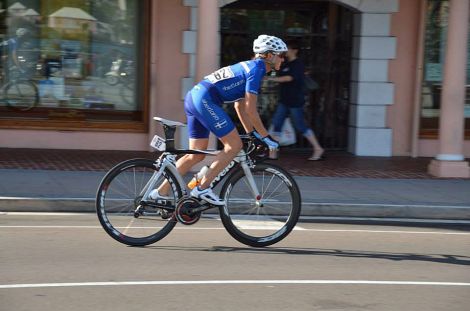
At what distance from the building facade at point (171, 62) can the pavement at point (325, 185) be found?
1.66 feet

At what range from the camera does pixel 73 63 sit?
14.9 m

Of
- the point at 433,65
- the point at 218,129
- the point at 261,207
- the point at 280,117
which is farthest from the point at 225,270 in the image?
the point at 433,65

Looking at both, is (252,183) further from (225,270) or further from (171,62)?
(171,62)

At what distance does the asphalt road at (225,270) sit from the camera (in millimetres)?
6246

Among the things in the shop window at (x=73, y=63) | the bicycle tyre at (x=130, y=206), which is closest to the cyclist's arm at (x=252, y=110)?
the bicycle tyre at (x=130, y=206)

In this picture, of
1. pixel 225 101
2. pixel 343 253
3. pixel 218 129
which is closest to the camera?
pixel 218 129

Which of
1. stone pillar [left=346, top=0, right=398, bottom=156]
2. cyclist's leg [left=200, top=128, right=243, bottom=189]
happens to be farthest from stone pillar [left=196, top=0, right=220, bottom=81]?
cyclist's leg [left=200, top=128, right=243, bottom=189]

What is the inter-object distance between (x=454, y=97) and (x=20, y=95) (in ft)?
23.6

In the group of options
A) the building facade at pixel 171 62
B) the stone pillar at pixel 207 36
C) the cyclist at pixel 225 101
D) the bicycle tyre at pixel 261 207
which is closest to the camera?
the cyclist at pixel 225 101

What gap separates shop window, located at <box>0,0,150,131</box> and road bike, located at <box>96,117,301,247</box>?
694 centimetres

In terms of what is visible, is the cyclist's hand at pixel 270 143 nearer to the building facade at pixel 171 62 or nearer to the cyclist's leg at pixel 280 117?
the cyclist's leg at pixel 280 117

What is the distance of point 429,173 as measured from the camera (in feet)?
44.8

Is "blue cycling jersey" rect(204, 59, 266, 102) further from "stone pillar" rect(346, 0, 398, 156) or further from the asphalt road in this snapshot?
"stone pillar" rect(346, 0, 398, 156)

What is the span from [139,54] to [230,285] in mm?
8899
